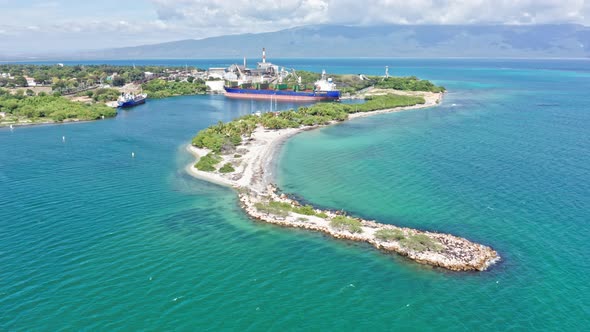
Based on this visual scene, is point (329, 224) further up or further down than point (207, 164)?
further down

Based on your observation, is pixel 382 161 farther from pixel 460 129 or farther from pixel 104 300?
pixel 104 300

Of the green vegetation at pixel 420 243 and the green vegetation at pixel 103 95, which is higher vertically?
the green vegetation at pixel 103 95

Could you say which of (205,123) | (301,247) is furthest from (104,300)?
(205,123)

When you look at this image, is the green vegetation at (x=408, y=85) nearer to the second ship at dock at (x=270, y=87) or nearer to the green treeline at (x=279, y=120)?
the second ship at dock at (x=270, y=87)

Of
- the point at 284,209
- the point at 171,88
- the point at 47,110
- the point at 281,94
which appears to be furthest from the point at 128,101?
the point at 284,209

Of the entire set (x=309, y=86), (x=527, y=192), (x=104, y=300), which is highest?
(x=309, y=86)

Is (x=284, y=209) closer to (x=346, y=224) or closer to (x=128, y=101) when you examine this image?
(x=346, y=224)

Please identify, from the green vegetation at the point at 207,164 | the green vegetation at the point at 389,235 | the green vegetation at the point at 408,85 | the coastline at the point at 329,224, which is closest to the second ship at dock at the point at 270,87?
the green vegetation at the point at 408,85
